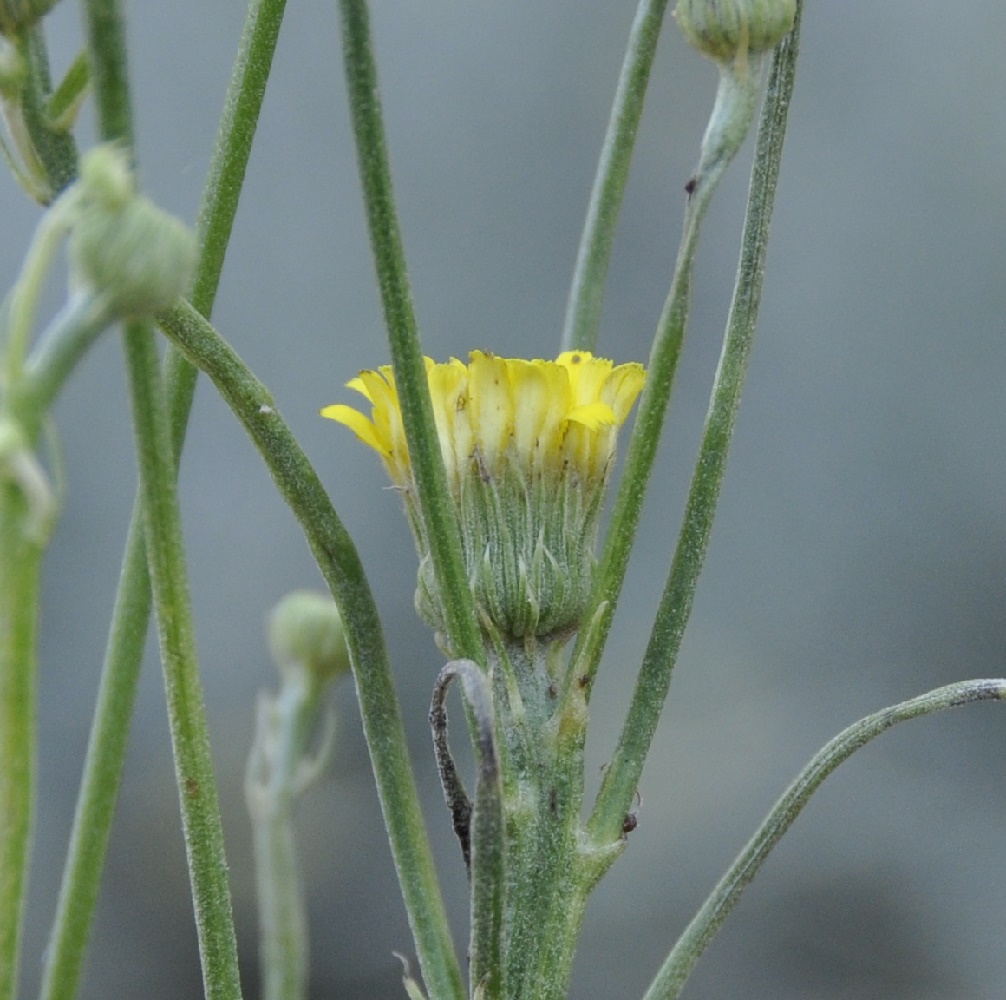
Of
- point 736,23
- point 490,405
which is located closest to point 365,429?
point 490,405

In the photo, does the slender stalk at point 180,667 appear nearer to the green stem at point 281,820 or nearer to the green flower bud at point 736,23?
the green stem at point 281,820

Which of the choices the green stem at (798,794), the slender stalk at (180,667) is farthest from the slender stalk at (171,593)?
the green stem at (798,794)

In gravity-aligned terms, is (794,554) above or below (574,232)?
below

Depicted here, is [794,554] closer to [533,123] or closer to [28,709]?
[533,123]

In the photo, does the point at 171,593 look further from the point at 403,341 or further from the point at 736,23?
the point at 736,23

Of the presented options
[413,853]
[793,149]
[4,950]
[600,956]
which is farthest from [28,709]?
[793,149]

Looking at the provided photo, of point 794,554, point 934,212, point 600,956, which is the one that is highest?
point 934,212
